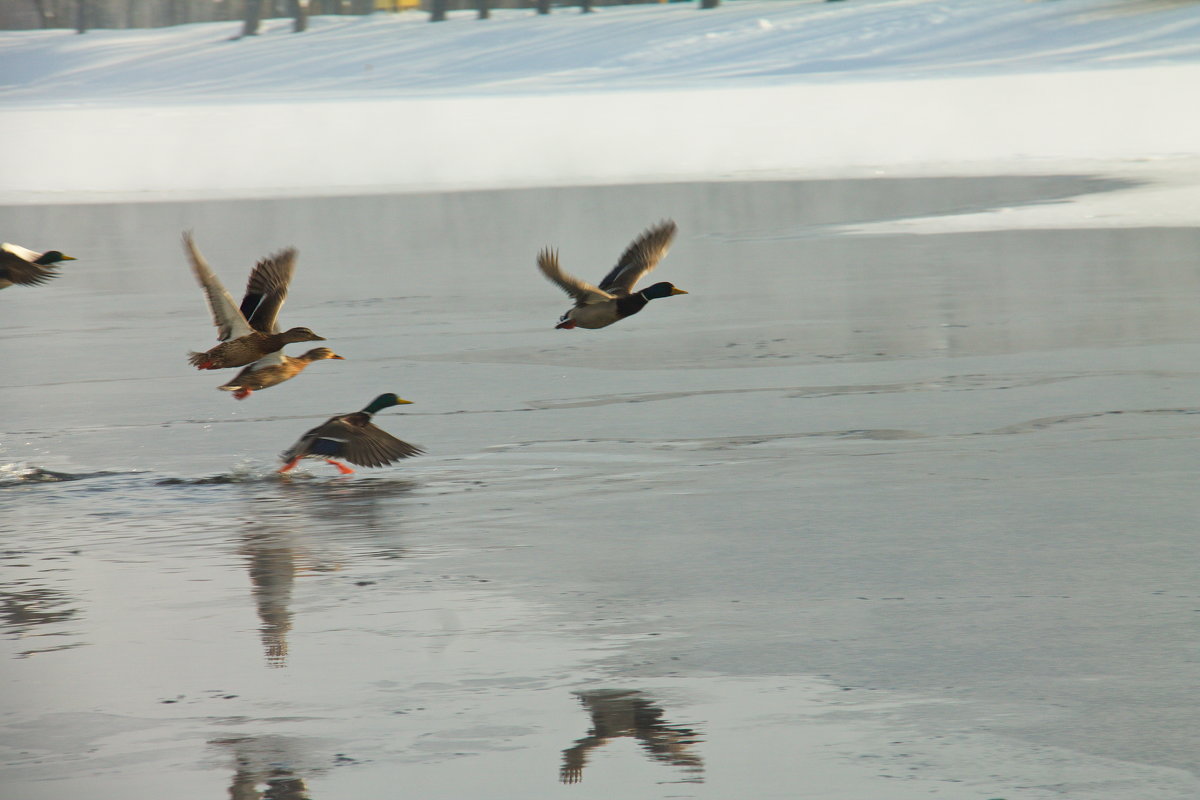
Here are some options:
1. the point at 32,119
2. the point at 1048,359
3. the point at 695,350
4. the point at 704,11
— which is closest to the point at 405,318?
the point at 695,350

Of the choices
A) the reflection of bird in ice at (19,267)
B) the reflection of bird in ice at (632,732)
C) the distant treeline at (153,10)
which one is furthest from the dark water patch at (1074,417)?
the distant treeline at (153,10)

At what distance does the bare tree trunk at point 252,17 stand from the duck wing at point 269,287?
4814 cm

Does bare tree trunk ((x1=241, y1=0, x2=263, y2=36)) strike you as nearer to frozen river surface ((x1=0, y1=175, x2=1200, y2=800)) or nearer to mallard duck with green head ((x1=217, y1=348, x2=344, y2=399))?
frozen river surface ((x1=0, y1=175, x2=1200, y2=800))

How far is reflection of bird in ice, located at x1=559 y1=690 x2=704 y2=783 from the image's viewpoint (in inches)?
199

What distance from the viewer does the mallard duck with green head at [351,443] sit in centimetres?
916

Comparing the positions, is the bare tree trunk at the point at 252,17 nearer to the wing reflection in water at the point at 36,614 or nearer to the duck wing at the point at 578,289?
the duck wing at the point at 578,289

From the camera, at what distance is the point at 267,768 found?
5066 mm

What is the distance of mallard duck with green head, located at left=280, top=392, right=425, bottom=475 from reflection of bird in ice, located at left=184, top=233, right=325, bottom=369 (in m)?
0.38

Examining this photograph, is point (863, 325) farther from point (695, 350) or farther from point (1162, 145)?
point (1162, 145)

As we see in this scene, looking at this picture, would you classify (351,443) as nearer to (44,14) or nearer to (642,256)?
(642,256)

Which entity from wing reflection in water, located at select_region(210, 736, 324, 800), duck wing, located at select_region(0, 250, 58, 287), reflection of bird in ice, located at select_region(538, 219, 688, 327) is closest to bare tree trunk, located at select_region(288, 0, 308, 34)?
duck wing, located at select_region(0, 250, 58, 287)

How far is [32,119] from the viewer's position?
1686 inches

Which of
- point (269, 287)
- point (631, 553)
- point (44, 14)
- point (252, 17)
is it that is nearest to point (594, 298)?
point (269, 287)

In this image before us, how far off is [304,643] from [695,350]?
697 centimetres
